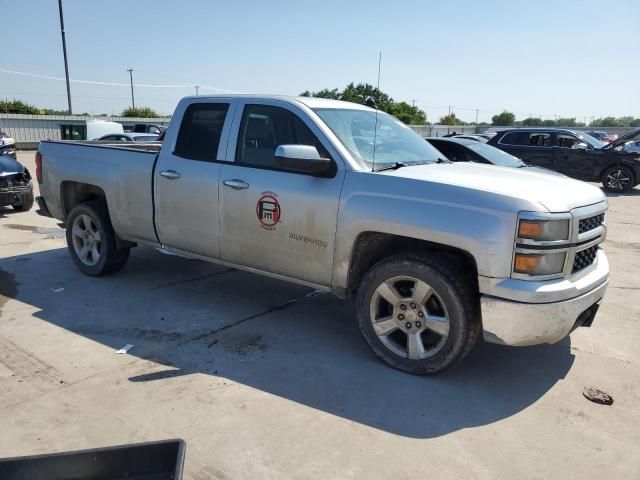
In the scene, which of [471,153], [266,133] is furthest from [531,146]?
[266,133]

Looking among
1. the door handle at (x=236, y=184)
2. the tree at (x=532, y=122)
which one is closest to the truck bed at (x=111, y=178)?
the door handle at (x=236, y=184)

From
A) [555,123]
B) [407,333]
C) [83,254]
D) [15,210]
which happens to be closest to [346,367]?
[407,333]

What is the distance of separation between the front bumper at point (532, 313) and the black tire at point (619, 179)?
43.6 feet

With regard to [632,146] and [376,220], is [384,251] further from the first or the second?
[632,146]

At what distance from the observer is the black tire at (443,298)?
3494mm

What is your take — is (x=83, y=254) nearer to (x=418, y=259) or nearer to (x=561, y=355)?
(x=418, y=259)

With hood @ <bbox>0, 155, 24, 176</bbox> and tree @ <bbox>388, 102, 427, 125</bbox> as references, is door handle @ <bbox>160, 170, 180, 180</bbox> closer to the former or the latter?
hood @ <bbox>0, 155, 24, 176</bbox>

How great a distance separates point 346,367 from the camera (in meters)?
3.88

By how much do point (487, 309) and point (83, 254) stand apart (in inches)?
178

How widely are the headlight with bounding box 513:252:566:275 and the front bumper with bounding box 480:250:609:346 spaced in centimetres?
8

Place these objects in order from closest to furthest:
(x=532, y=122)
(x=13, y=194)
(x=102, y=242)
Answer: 1. (x=102, y=242)
2. (x=13, y=194)
3. (x=532, y=122)

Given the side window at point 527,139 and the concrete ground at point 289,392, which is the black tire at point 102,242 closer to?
the concrete ground at point 289,392

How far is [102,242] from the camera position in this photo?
5652 millimetres

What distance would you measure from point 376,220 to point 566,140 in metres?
13.5
